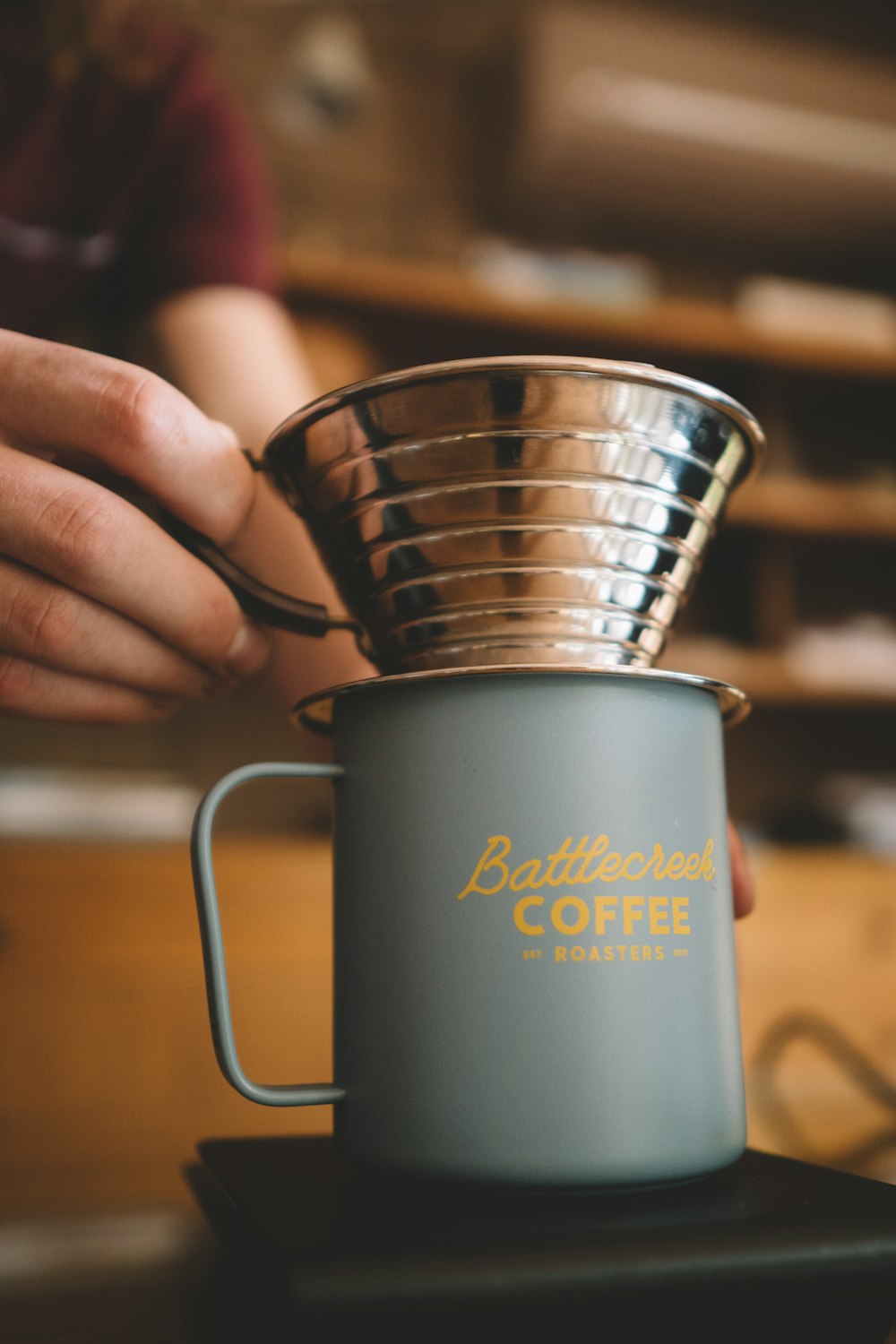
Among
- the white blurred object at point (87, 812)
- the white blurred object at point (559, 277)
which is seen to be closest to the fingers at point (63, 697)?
the white blurred object at point (87, 812)

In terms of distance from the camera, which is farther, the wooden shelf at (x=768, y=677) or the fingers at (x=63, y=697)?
the wooden shelf at (x=768, y=677)

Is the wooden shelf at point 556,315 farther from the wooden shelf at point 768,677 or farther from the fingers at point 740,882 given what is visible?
the fingers at point 740,882

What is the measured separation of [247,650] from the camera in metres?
0.47

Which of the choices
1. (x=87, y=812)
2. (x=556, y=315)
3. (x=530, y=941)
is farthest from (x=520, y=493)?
(x=556, y=315)

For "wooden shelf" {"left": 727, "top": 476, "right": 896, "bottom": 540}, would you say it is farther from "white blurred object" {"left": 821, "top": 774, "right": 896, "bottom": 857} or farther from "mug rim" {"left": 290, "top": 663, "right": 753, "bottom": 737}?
"mug rim" {"left": 290, "top": 663, "right": 753, "bottom": 737}

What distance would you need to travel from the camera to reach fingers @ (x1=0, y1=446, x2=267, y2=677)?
410mm

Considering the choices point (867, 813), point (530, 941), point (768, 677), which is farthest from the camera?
point (768, 677)

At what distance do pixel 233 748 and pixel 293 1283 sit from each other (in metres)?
1.77

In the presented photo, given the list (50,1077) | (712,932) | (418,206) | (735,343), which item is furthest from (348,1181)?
(418,206)

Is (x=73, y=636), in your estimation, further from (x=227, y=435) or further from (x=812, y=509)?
(x=812, y=509)

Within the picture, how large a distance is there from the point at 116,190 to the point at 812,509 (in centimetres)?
160

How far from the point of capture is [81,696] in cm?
47

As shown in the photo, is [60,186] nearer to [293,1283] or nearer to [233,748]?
[293,1283]

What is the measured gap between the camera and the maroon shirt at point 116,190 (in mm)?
878
